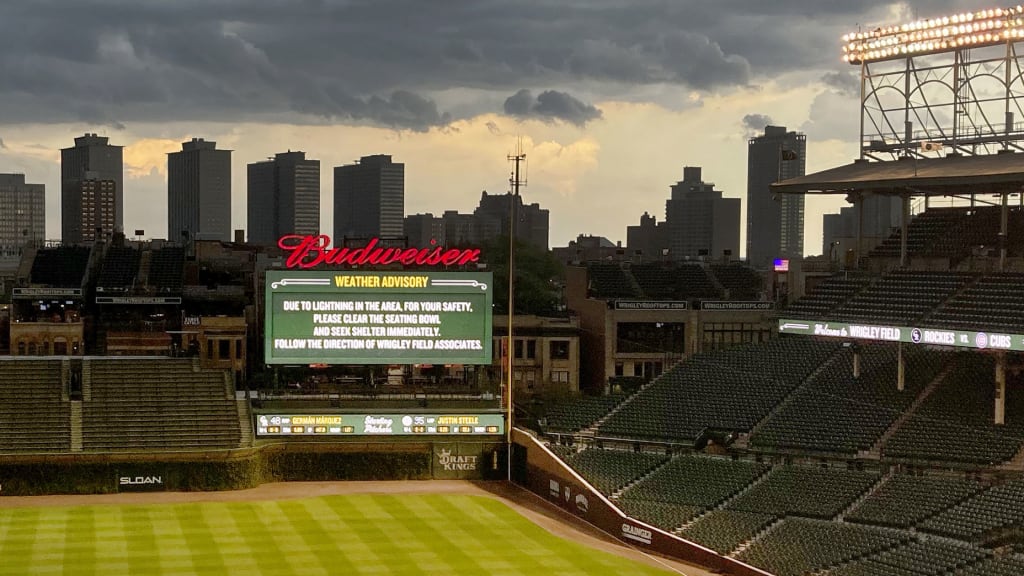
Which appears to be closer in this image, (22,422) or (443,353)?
(22,422)

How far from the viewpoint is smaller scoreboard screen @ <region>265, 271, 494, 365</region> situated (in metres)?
49.0

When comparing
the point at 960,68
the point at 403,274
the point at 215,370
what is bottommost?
the point at 215,370

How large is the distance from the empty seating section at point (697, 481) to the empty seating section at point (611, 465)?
0.58m

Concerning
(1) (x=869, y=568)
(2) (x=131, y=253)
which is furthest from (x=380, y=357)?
(2) (x=131, y=253)

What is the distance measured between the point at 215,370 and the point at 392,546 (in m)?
16.3

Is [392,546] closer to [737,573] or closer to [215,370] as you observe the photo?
[737,573]

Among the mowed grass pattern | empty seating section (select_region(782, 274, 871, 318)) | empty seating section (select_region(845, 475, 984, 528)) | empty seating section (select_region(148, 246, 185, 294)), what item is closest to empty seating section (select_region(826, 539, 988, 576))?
empty seating section (select_region(845, 475, 984, 528))

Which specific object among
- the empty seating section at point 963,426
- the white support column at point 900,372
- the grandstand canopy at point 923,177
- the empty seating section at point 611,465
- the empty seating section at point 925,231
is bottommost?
the empty seating section at point 611,465

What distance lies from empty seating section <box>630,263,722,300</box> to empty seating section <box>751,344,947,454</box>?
2661 centimetres

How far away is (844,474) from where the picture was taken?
4088cm

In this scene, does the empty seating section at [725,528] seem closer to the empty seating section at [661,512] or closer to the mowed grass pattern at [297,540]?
the empty seating section at [661,512]

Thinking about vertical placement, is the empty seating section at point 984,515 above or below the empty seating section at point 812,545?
above

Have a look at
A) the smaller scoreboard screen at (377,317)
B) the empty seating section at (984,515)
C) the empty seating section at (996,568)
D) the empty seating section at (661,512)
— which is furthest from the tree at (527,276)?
the empty seating section at (996,568)

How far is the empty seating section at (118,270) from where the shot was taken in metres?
70.1
